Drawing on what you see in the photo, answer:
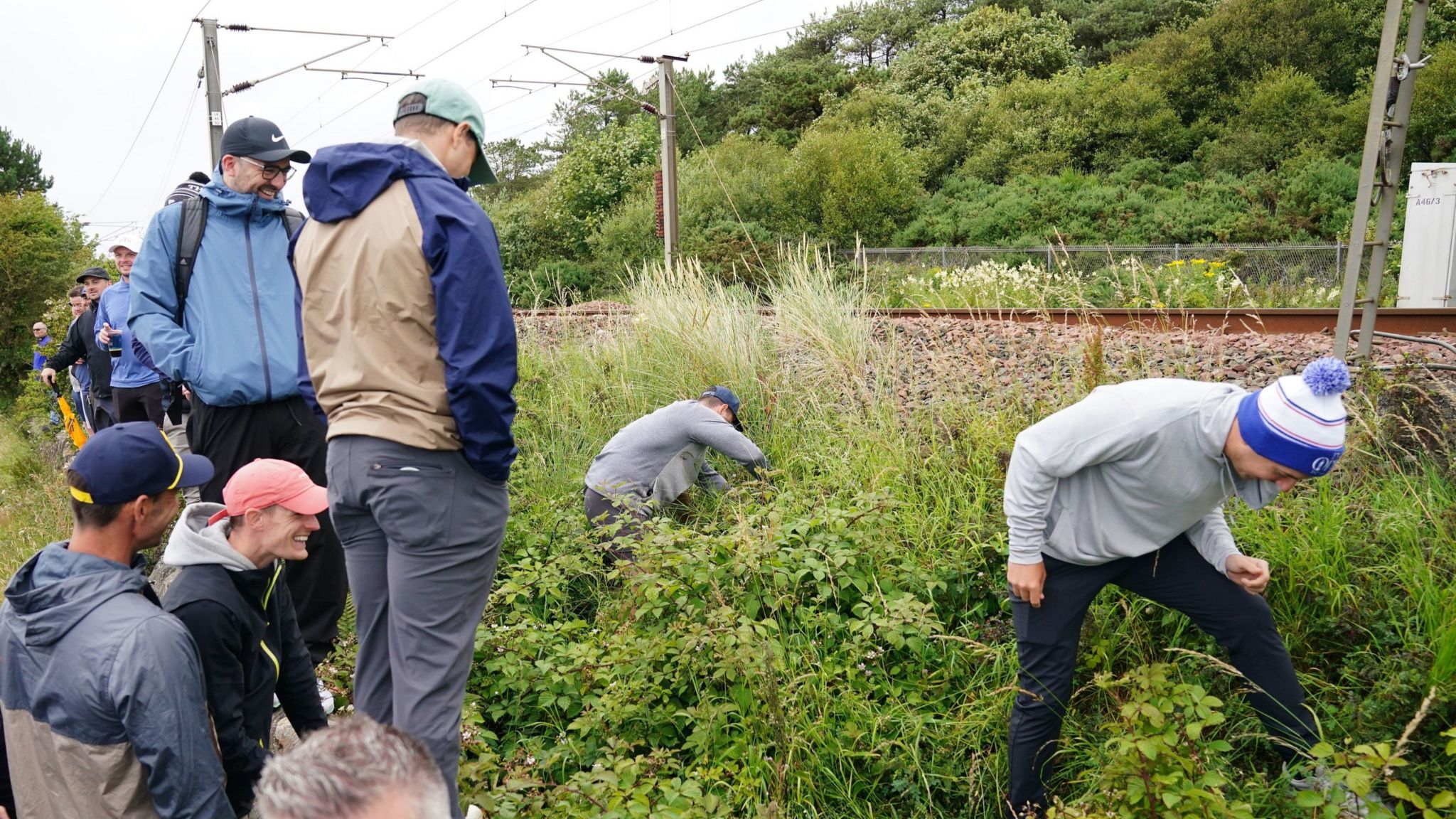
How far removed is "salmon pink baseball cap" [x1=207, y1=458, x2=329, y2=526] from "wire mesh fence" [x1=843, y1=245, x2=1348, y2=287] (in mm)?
14706

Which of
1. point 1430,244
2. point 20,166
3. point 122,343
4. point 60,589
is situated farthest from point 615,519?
point 20,166

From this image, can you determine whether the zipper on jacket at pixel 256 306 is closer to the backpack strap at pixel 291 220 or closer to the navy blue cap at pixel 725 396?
the backpack strap at pixel 291 220

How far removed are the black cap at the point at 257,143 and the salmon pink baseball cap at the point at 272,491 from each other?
1.46m

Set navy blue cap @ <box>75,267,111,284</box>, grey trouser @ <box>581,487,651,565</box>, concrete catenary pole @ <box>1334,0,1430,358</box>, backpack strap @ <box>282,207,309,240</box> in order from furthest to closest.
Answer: navy blue cap @ <box>75,267,111,284</box> < grey trouser @ <box>581,487,651,565</box> < concrete catenary pole @ <box>1334,0,1430,358</box> < backpack strap @ <box>282,207,309,240</box>

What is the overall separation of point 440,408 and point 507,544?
296 centimetres

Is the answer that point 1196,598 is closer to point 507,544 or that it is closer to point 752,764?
point 752,764

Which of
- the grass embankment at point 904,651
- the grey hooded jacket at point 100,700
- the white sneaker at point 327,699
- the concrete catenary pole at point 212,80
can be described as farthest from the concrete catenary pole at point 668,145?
the grey hooded jacket at point 100,700

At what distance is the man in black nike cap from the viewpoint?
12.4 feet

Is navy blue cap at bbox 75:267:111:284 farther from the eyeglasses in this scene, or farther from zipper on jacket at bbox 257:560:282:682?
zipper on jacket at bbox 257:560:282:682

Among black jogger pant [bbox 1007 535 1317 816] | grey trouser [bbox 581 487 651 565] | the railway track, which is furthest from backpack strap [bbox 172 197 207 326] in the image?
the railway track

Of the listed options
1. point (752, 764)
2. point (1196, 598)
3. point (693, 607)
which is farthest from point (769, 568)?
point (1196, 598)

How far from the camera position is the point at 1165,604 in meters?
3.24

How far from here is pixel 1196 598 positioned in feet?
10.4

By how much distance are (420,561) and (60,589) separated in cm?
90
